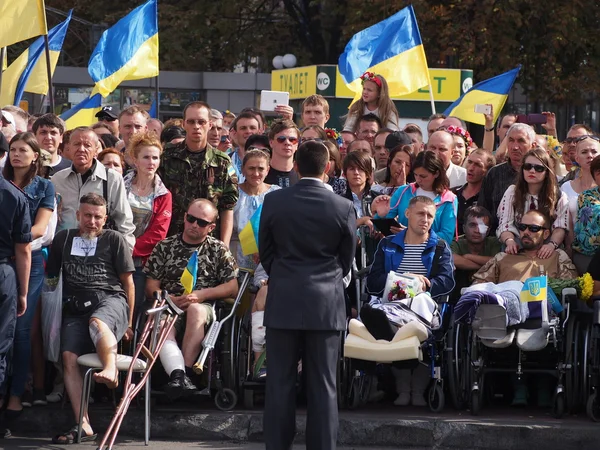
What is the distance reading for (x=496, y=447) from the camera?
8898 millimetres

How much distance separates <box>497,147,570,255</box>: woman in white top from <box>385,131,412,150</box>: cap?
149 cm

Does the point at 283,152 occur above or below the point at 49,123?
below

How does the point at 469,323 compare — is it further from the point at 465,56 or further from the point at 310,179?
the point at 465,56

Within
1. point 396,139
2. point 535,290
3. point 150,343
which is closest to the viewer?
point 535,290

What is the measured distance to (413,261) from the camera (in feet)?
32.1

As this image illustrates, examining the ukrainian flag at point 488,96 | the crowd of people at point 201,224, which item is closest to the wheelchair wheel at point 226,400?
the crowd of people at point 201,224

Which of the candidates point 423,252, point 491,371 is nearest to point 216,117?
point 423,252

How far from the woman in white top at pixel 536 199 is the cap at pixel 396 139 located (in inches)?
58.5

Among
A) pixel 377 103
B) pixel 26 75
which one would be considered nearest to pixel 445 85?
pixel 26 75

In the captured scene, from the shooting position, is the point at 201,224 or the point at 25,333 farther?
the point at 201,224

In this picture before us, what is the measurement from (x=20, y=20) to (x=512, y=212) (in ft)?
18.0

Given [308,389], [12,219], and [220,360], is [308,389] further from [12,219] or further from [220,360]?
[12,219]

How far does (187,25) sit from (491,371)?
21.0 metres

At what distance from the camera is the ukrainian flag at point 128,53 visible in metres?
14.4
